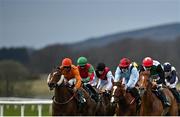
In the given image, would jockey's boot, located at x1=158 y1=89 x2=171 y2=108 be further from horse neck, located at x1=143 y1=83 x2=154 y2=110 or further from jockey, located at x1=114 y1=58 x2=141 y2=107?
jockey, located at x1=114 y1=58 x2=141 y2=107

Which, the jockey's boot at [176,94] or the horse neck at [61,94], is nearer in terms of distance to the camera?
the horse neck at [61,94]

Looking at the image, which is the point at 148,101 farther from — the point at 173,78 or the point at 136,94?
Result: the point at 173,78

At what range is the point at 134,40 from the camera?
3762 cm

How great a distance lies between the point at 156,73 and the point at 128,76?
582mm

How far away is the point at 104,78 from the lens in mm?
15258

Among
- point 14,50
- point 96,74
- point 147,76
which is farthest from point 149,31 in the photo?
point 147,76

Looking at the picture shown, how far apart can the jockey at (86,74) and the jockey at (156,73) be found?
1609mm

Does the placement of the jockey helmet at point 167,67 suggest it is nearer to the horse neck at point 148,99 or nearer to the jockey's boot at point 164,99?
the jockey's boot at point 164,99

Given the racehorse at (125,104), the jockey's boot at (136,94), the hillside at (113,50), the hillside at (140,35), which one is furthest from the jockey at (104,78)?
the hillside at (140,35)

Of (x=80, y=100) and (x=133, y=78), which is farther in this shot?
(x=80, y=100)

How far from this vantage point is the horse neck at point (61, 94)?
12945mm

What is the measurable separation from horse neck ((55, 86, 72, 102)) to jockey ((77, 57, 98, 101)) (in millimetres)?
1348

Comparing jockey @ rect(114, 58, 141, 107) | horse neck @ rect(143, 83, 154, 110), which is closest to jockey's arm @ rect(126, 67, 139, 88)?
jockey @ rect(114, 58, 141, 107)

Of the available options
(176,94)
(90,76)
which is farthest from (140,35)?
(176,94)
